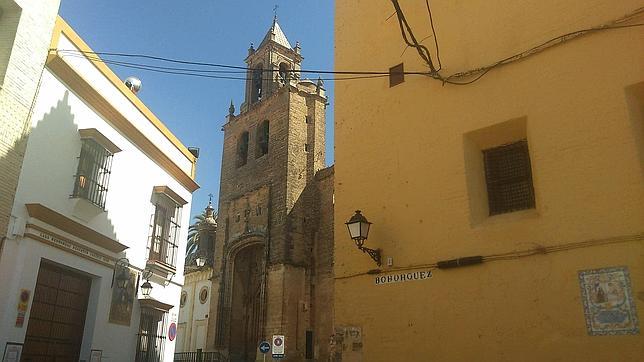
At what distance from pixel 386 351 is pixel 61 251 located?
5724mm

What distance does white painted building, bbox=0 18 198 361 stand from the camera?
8438 mm

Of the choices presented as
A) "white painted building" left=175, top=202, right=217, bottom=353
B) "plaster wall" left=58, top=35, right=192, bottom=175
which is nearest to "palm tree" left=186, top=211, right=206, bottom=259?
"white painted building" left=175, top=202, right=217, bottom=353

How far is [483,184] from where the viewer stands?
7.37 metres

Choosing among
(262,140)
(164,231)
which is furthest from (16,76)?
(262,140)

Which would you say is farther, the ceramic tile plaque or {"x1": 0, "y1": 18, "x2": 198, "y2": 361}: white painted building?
{"x1": 0, "y1": 18, "x2": 198, "y2": 361}: white painted building

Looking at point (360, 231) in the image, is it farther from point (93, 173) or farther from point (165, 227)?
point (165, 227)

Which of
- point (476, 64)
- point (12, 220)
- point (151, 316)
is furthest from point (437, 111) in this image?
point (151, 316)

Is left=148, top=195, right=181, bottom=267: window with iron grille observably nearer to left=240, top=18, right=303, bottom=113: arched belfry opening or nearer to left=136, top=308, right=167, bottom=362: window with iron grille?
A: left=136, top=308, right=167, bottom=362: window with iron grille

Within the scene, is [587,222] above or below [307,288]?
below

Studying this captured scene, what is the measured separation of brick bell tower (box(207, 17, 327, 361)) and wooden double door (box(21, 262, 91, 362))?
1257cm

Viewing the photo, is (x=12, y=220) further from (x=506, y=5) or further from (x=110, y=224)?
(x=506, y=5)

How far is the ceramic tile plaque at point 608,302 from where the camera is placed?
5.58 meters

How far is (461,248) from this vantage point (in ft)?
23.0

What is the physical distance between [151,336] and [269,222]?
1257 cm
